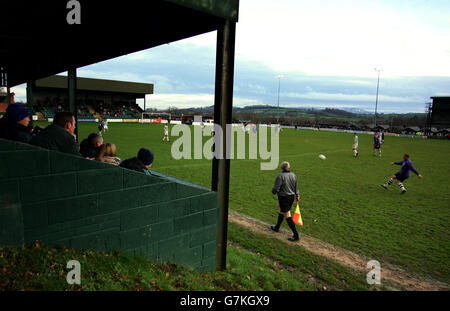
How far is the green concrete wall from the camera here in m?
2.99

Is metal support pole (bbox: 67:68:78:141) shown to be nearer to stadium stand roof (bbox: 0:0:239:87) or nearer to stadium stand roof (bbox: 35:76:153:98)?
stadium stand roof (bbox: 0:0:239:87)

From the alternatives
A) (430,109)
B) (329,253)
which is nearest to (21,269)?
(329,253)

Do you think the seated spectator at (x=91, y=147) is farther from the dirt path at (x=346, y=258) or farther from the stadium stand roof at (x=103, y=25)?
the dirt path at (x=346, y=258)

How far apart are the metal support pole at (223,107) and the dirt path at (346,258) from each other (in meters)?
2.60

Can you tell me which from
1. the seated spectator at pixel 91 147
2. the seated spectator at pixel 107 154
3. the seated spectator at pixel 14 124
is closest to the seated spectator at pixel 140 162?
the seated spectator at pixel 107 154

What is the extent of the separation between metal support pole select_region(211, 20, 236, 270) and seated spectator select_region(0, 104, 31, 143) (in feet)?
8.84

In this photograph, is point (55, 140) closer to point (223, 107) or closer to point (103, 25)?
point (223, 107)

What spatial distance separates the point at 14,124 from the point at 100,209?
5.47 feet

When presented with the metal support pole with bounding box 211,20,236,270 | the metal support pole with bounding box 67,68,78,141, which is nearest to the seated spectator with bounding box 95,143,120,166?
the metal support pole with bounding box 211,20,236,270

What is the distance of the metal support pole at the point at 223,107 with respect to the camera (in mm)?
4473

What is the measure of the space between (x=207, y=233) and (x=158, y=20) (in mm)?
3548

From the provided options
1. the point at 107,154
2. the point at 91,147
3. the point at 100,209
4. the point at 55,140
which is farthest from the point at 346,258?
the point at 91,147

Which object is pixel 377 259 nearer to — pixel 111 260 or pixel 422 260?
pixel 422 260

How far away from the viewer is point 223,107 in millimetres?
4594
